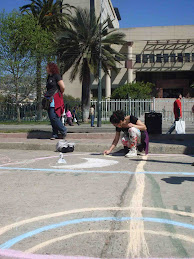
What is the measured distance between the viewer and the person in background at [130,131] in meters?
6.12

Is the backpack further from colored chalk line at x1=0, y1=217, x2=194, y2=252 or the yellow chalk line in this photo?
colored chalk line at x1=0, y1=217, x2=194, y2=252

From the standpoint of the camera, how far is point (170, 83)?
57094 mm

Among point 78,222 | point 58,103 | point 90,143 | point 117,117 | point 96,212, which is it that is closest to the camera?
point 78,222

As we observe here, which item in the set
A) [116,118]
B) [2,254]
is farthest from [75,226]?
[116,118]

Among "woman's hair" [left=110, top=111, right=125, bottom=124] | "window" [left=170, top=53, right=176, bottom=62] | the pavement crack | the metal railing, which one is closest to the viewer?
the pavement crack

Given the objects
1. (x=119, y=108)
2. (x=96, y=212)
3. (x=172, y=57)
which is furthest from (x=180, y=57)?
(x=96, y=212)

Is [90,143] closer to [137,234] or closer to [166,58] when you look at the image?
[137,234]

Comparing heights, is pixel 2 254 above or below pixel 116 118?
below

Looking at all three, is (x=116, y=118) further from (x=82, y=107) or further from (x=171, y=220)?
(x=82, y=107)

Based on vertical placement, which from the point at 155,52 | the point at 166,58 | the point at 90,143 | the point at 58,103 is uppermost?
the point at 155,52

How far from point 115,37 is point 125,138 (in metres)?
21.8

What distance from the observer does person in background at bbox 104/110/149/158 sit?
612cm

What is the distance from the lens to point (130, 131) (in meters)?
6.27

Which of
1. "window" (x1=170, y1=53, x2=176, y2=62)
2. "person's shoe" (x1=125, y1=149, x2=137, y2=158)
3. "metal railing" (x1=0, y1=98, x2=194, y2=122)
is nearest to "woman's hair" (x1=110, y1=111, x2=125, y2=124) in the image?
"person's shoe" (x1=125, y1=149, x2=137, y2=158)
